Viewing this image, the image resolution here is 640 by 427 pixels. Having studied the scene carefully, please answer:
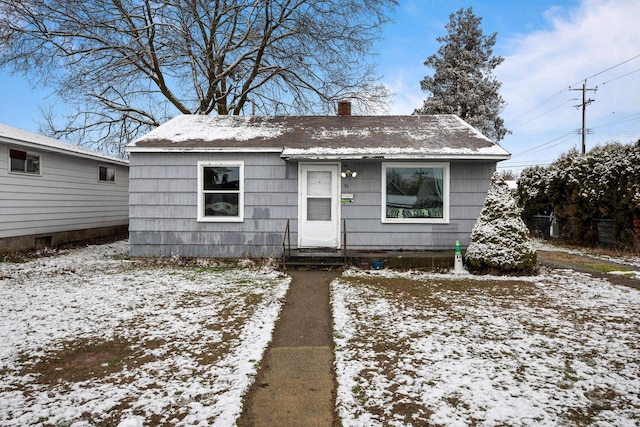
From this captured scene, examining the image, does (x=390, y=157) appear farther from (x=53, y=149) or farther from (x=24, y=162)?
(x=24, y=162)

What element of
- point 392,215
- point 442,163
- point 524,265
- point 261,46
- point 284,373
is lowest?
point 284,373

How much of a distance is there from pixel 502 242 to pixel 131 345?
7083mm

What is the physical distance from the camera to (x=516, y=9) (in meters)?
11.4

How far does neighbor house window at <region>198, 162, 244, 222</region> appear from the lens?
9.19 meters

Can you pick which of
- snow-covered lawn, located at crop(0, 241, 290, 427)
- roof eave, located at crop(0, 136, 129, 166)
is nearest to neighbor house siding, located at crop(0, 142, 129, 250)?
roof eave, located at crop(0, 136, 129, 166)

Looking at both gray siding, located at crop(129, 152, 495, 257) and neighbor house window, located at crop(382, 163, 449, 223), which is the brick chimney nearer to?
gray siding, located at crop(129, 152, 495, 257)

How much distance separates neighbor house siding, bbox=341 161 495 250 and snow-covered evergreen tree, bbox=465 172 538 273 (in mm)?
956

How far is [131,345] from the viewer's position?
4156 mm

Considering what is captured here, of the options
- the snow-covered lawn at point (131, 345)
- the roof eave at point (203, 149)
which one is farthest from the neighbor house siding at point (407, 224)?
the snow-covered lawn at point (131, 345)

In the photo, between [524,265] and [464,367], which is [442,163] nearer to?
[524,265]

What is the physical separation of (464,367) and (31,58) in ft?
63.3

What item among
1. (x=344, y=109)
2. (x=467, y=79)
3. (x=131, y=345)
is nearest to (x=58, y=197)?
(x=344, y=109)

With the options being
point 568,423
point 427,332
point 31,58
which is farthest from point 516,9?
point 31,58

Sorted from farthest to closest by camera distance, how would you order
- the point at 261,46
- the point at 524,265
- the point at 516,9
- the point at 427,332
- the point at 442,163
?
the point at 261,46
the point at 516,9
the point at 442,163
the point at 524,265
the point at 427,332
